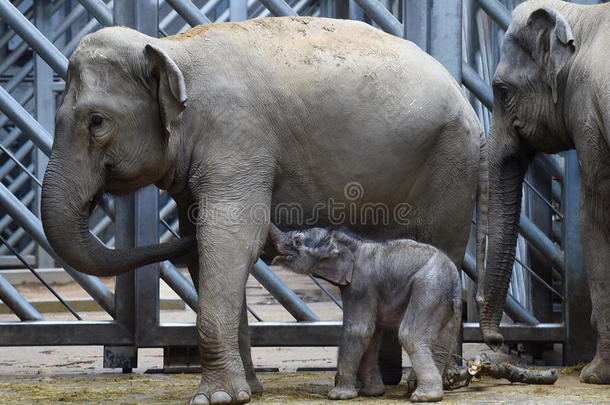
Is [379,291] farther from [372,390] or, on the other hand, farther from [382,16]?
[382,16]

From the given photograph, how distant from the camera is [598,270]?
4.86m

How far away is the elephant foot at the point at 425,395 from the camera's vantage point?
4035mm

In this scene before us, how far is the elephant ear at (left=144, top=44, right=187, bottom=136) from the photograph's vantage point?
13.1ft

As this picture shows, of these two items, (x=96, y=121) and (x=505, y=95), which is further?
(x=505, y=95)

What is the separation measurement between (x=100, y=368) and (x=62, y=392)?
1220 millimetres

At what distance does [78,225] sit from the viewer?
4.14m

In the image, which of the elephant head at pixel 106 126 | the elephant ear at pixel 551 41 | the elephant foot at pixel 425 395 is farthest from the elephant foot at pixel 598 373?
the elephant head at pixel 106 126

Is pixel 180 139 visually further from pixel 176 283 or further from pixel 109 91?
pixel 176 283

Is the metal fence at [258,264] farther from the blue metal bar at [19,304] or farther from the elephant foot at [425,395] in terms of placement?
the elephant foot at [425,395]

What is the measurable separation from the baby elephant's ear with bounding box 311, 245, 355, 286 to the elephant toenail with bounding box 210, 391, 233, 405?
617mm

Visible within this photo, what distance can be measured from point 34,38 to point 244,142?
214 centimetres

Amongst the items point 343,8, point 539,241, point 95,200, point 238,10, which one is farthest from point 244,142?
point 343,8
